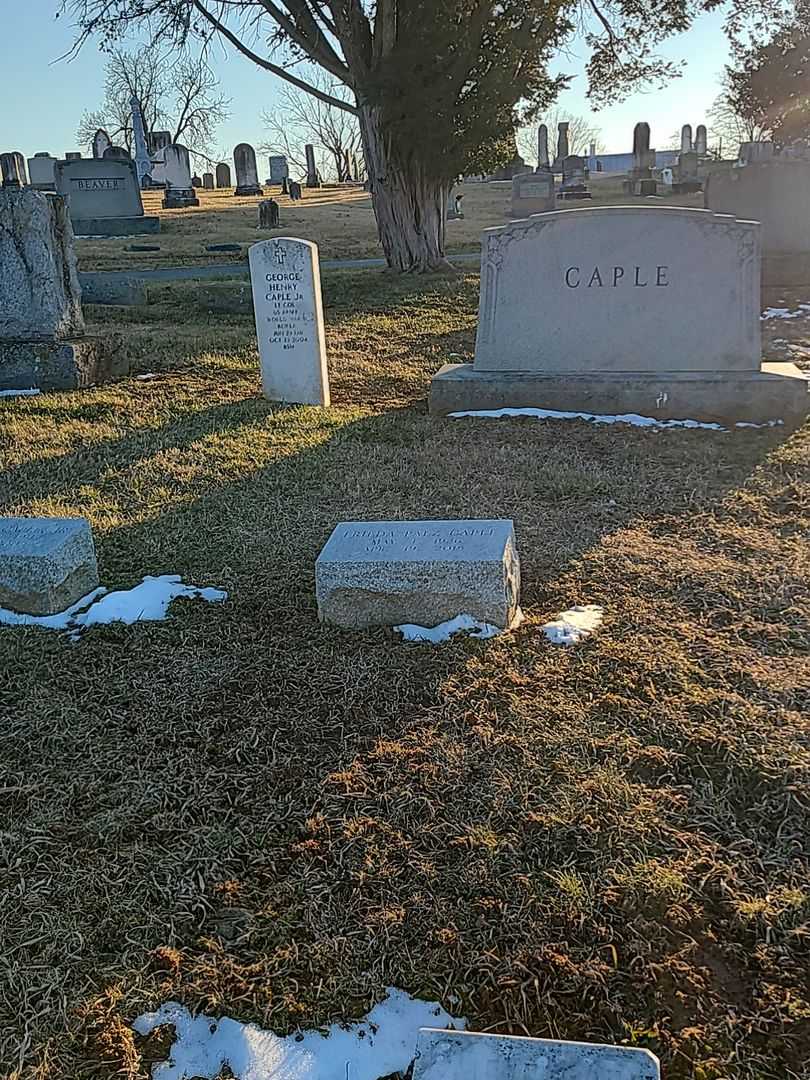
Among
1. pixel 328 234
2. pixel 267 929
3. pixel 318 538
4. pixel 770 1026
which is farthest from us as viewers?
pixel 328 234

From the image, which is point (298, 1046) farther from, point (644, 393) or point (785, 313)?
point (785, 313)

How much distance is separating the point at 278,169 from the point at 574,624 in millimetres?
50064

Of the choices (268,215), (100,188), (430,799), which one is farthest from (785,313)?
(100,188)

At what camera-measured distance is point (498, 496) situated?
514 centimetres

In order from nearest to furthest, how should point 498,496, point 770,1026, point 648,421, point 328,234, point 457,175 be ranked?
point 770,1026 → point 498,496 → point 648,421 → point 457,175 → point 328,234

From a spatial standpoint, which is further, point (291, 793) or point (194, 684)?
point (194, 684)

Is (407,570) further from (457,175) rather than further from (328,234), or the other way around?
(328,234)

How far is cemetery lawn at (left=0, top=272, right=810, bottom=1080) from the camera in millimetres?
1981

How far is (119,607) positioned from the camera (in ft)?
12.6

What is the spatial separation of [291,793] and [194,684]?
76cm

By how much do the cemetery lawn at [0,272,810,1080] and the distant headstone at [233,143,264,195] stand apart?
112ft

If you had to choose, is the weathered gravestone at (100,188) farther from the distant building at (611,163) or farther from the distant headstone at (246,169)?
the distant building at (611,163)

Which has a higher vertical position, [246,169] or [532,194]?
[246,169]

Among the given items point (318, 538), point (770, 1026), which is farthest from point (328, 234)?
point (770, 1026)
